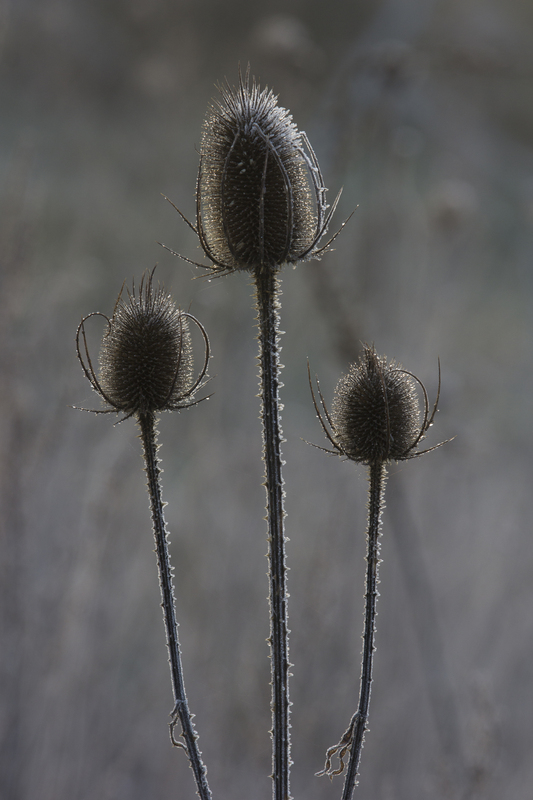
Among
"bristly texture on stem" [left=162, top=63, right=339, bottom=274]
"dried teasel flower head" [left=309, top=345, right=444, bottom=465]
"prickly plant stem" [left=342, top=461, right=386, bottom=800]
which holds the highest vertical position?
"bristly texture on stem" [left=162, top=63, right=339, bottom=274]

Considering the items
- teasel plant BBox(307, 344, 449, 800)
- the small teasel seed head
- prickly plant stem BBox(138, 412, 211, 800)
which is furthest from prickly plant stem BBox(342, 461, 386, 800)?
prickly plant stem BBox(138, 412, 211, 800)

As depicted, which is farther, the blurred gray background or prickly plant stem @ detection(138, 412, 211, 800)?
the blurred gray background

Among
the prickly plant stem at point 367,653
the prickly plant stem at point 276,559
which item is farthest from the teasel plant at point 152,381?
the prickly plant stem at point 367,653

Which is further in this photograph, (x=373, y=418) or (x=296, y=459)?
(x=296, y=459)

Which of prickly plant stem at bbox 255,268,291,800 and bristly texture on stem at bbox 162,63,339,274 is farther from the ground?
bristly texture on stem at bbox 162,63,339,274

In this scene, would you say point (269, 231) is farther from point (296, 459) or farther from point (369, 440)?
point (296, 459)

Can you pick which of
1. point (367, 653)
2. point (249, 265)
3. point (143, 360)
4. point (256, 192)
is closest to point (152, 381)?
point (143, 360)

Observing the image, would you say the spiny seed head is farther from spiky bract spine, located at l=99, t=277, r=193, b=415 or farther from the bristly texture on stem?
spiky bract spine, located at l=99, t=277, r=193, b=415
